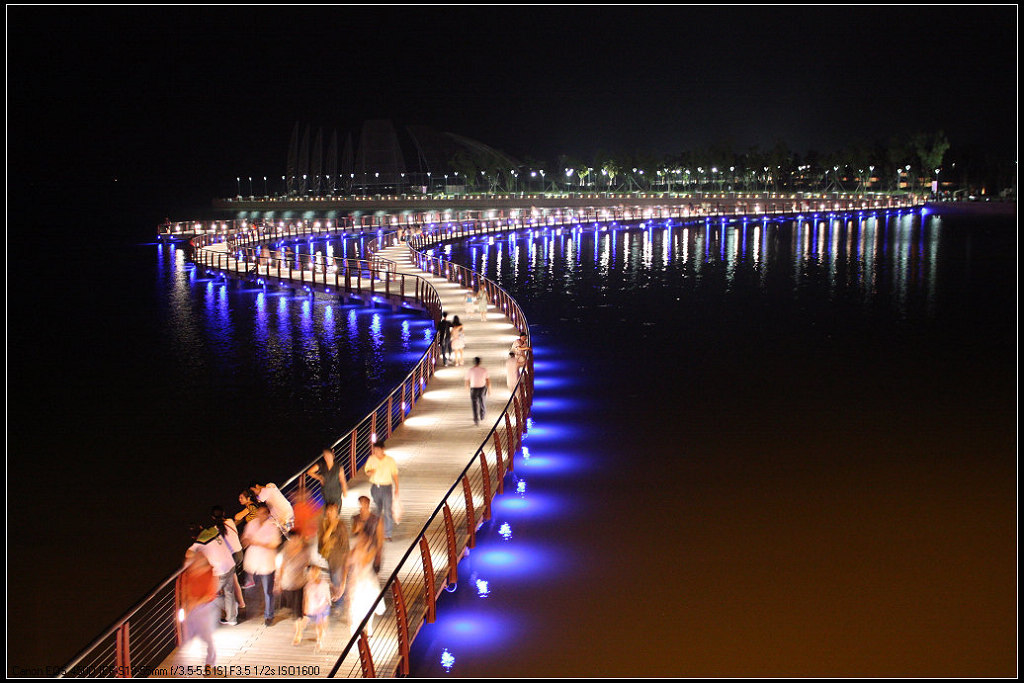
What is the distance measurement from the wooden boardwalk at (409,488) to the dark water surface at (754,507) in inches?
44.4

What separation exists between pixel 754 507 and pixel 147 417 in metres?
15.5

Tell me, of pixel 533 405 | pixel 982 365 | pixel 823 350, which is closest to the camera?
pixel 533 405

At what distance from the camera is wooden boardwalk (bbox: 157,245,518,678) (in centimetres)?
1004

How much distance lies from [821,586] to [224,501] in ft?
35.4

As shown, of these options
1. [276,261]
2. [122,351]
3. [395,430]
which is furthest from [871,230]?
[395,430]

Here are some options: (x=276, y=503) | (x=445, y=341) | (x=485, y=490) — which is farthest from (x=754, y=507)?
(x=445, y=341)

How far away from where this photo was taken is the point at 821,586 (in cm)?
1380

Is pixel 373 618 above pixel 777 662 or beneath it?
above

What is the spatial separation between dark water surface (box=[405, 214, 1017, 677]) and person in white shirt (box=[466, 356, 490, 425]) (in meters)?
1.36

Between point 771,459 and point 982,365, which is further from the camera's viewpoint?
point 982,365

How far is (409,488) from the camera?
15.5 m

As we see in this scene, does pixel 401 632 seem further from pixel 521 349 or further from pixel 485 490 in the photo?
pixel 521 349

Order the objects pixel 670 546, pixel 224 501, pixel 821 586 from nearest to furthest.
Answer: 1. pixel 821 586
2. pixel 670 546
3. pixel 224 501

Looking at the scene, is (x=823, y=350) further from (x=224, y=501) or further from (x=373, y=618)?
(x=373, y=618)
